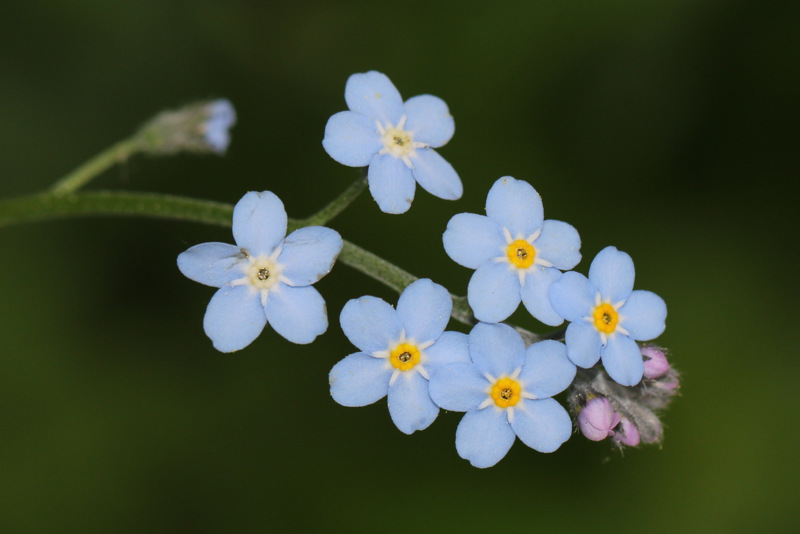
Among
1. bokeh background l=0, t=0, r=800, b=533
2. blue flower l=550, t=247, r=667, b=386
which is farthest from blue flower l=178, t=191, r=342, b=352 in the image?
bokeh background l=0, t=0, r=800, b=533

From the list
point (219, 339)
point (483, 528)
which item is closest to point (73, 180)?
point (219, 339)

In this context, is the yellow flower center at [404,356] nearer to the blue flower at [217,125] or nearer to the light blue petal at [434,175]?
the light blue petal at [434,175]

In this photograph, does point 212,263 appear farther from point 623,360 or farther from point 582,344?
point 623,360

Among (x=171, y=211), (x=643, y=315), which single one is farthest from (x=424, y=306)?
(x=171, y=211)

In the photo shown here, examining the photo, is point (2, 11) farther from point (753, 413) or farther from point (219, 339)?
point (753, 413)

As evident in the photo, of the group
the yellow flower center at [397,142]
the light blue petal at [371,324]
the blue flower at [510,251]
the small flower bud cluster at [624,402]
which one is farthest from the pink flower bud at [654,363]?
the yellow flower center at [397,142]

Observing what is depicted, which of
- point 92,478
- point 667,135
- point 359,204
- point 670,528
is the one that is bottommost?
point 92,478
